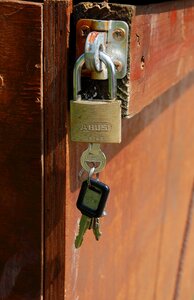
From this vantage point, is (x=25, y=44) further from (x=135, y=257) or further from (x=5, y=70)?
(x=135, y=257)

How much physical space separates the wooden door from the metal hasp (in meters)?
0.02

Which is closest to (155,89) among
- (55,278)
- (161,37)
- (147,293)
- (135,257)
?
(161,37)

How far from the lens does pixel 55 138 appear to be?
1.26 meters

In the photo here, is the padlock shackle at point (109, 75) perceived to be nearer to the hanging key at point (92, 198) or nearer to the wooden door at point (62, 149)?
the wooden door at point (62, 149)

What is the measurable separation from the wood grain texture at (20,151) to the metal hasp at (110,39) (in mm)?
90

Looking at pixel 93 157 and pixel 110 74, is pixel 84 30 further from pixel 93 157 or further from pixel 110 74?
pixel 93 157

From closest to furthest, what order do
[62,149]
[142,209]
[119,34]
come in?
[119,34], [62,149], [142,209]

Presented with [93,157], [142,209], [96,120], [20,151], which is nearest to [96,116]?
[96,120]

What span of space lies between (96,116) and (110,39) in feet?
0.52

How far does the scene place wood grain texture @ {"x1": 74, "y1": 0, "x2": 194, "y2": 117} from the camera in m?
1.16

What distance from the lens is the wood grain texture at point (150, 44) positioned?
3.79 feet

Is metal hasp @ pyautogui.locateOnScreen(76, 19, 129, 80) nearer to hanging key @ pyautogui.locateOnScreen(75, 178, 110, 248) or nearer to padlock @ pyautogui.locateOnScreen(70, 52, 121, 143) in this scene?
padlock @ pyautogui.locateOnScreen(70, 52, 121, 143)

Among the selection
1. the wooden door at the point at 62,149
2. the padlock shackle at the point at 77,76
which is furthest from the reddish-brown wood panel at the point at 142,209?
the padlock shackle at the point at 77,76

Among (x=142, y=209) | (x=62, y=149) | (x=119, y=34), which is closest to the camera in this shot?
(x=119, y=34)
